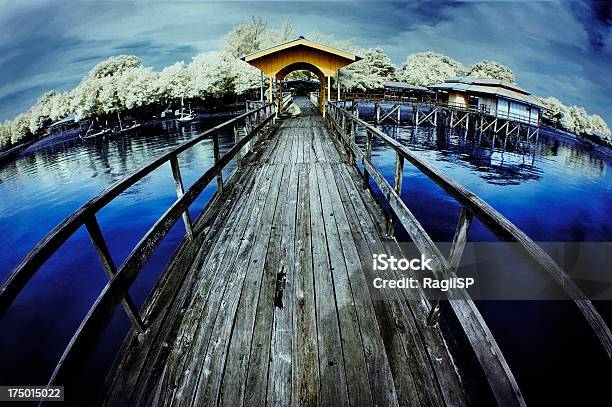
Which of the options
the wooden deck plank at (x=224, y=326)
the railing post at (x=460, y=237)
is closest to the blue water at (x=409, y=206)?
the railing post at (x=460, y=237)

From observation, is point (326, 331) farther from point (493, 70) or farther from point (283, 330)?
point (493, 70)

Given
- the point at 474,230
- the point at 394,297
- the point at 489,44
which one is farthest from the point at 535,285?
the point at 489,44

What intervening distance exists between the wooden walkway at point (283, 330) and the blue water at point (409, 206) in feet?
3.72

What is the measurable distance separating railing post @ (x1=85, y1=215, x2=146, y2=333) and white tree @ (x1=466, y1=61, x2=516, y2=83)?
348 feet

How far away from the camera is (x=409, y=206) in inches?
463

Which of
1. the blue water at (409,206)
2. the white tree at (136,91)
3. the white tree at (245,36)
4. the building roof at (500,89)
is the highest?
the white tree at (245,36)

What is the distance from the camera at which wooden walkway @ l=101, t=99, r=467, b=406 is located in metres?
1.82

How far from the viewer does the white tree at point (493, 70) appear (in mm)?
88750

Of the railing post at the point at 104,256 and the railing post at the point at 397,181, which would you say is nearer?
the railing post at the point at 104,256

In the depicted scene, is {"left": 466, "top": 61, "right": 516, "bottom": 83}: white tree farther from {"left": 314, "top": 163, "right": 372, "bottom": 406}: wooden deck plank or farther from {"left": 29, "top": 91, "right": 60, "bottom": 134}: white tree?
{"left": 29, "top": 91, "right": 60, "bottom": 134}: white tree

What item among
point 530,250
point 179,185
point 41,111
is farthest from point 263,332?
point 41,111

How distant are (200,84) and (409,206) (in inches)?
1933

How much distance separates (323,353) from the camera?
207 cm

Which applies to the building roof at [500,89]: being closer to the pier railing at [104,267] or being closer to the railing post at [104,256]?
the pier railing at [104,267]
